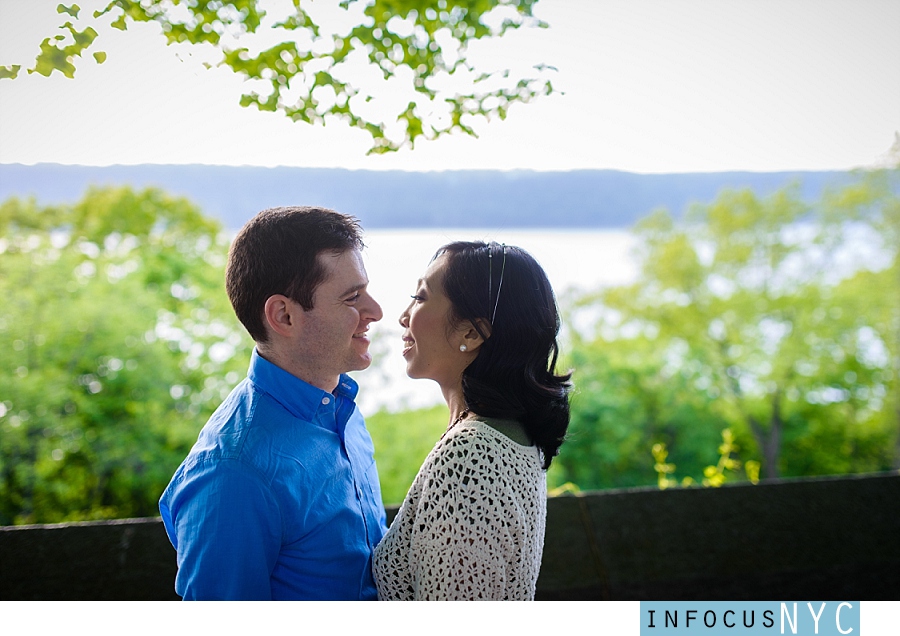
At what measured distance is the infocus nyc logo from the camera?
1.83m

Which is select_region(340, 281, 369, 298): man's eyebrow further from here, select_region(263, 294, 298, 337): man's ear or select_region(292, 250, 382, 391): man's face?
select_region(263, 294, 298, 337): man's ear

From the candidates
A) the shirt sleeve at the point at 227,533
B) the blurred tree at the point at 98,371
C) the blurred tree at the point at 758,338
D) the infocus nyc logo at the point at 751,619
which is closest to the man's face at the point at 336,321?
the shirt sleeve at the point at 227,533

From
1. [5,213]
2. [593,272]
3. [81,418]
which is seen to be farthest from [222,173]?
[593,272]

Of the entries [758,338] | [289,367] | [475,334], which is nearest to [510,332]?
→ [475,334]

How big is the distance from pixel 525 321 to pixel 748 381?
11.6 meters

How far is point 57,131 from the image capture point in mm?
2156

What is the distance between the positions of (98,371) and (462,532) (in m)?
7.74

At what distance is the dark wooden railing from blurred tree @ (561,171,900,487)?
844 cm

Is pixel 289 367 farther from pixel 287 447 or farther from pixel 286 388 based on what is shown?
pixel 287 447

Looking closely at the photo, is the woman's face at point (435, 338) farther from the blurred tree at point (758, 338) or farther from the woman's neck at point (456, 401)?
the blurred tree at point (758, 338)

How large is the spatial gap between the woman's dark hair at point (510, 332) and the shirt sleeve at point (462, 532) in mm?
182

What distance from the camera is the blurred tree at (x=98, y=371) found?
24.6 feet

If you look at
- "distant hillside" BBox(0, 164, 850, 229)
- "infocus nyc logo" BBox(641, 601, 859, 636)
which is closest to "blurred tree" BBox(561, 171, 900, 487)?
"distant hillside" BBox(0, 164, 850, 229)

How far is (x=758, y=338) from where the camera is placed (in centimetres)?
1219
